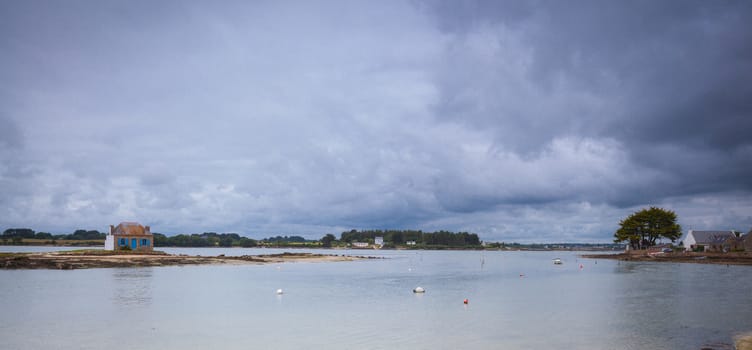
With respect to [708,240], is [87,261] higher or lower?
higher

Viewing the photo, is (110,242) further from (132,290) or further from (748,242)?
(748,242)

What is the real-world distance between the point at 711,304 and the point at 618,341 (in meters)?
18.6

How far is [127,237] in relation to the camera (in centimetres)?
8725

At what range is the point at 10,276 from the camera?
52.5 meters

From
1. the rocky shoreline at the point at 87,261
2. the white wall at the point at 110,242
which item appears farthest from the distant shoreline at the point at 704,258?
the white wall at the point at 110,242

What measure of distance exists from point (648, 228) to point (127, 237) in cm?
12278

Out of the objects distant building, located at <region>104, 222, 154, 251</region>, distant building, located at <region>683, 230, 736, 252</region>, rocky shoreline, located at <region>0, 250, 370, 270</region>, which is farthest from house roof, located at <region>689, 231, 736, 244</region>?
distant building, located at <region>104, 222, 154, 251</region>

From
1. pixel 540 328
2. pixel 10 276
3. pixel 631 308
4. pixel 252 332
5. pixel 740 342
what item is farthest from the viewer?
pixel 10 276

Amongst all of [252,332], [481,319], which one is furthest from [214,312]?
[481,319]

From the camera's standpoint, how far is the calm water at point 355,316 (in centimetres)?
2302

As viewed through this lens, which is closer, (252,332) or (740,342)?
(740,342)

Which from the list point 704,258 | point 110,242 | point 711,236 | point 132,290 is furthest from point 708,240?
point 110,242

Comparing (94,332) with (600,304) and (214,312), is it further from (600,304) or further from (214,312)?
(600,304)

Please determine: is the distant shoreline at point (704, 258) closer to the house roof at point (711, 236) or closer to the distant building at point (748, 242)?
the distant building at point (748, 242)
